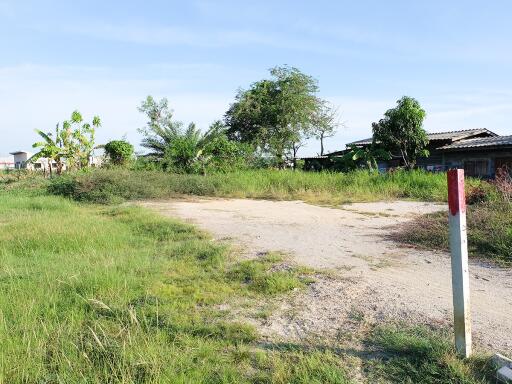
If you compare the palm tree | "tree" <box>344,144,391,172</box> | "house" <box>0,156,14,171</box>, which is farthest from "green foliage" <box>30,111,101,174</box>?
"house" <box>0,156,14,171</box>

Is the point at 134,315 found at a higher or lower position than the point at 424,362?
higher

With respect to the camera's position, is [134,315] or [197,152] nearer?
[134,315]

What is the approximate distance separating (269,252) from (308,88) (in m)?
25.0

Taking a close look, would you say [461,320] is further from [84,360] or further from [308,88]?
[308,88]

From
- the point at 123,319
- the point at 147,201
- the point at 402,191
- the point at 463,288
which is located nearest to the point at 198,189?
the point at 147,201

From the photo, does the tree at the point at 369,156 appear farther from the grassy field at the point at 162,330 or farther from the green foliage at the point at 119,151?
the grassy field at the point at 162,330

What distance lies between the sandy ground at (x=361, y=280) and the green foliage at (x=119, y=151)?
1359 cm

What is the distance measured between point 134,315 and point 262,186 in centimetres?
1442

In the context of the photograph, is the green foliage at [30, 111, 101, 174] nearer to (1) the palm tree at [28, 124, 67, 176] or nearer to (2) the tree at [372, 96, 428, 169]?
(1) the palm tree at [28, 124, 67, 176]

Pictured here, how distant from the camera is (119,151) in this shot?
22500mm

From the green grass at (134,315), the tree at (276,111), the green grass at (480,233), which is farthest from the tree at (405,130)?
the green grass at (134,315)

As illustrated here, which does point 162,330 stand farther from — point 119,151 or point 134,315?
point 119,151

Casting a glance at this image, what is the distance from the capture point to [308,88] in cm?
3003

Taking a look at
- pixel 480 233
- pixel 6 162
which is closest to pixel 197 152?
pixel 480 233
